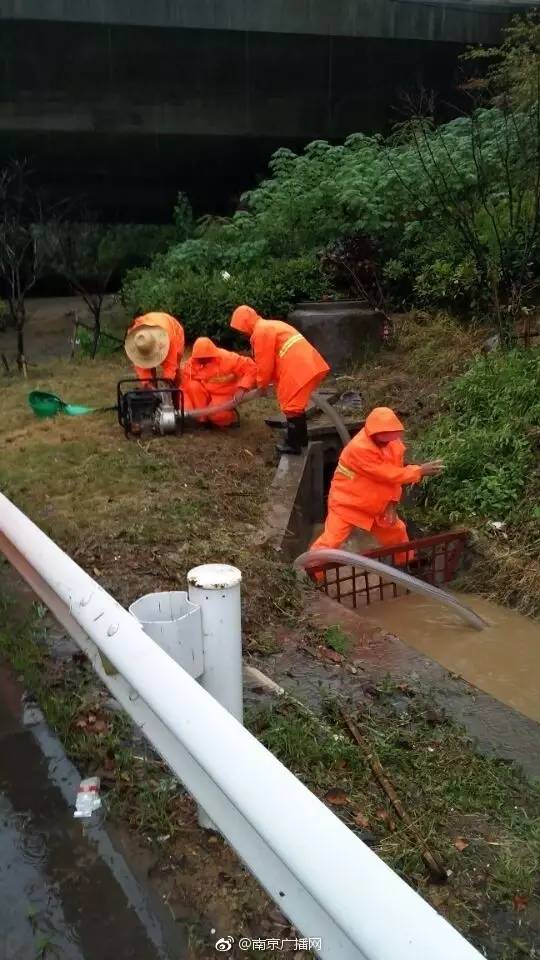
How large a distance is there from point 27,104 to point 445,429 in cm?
1336

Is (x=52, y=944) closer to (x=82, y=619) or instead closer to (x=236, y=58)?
(x=82, y=619)

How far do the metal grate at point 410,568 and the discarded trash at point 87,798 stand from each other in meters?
2.85

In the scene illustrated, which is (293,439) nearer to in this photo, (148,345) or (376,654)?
(148,345)

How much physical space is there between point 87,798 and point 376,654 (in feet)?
5.38

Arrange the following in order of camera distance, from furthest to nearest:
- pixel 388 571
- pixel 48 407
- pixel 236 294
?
pixel 236 294 < pixel 48 407 < pixel 388 571

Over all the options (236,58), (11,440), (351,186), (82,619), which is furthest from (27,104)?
(82,619)

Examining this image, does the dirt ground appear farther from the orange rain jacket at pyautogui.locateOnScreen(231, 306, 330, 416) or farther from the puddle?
the puddle

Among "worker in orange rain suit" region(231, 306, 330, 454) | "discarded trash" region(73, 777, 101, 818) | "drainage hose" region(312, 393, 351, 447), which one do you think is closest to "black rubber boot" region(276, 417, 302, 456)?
"worker in orange rain suit" region(231, 306, 330, 454)

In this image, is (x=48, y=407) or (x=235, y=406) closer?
(x=235, y=406)

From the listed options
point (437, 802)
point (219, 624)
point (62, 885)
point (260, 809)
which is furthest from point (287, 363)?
point (260, 809)

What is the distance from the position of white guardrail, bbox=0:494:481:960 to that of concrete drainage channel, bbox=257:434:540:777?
1.26 metres

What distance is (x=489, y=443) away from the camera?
6.42m

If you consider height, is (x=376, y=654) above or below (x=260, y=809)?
below

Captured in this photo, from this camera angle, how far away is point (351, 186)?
36.7 feet
